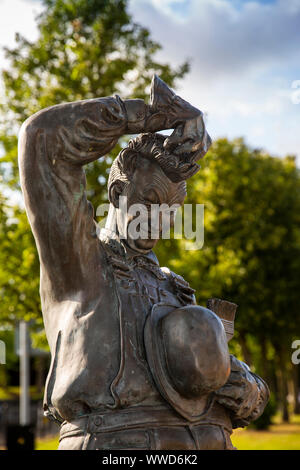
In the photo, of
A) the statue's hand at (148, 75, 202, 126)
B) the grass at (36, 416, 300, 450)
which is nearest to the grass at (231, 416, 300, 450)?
the grass at (36, 416, 300, 450)

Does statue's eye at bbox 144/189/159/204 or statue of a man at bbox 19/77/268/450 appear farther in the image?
statue's eye at bbox 144/189/159/204

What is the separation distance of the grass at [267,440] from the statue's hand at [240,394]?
14.4 meters

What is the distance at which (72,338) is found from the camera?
10.3ft

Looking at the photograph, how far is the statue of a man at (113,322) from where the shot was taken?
298 cm

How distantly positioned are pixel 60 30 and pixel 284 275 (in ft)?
55.9

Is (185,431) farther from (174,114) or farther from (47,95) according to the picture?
(47,95)

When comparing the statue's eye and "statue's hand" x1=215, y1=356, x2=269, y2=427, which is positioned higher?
the statue's eye

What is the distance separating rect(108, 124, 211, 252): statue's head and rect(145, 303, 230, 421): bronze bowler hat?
0.55 m

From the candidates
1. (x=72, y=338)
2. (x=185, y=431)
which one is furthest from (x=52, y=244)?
(x=185, y=431)

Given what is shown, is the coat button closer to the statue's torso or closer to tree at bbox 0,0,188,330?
the statue's torso

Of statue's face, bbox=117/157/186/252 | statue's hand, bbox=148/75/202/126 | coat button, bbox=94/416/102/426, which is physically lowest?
coat button, bbox=94/416/102/426

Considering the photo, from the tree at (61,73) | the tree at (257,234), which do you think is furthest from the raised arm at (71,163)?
the tree at (257,234)

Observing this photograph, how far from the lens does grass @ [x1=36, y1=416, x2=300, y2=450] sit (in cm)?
1842

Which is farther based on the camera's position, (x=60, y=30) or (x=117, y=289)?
(x=60, y=30)
